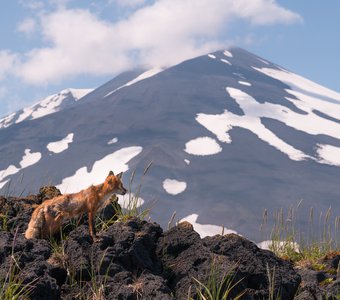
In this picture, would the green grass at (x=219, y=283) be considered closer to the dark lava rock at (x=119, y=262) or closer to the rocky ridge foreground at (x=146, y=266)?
the rocky ridge foreground at (x=146, y=266)

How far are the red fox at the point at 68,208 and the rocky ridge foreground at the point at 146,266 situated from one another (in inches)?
10.8

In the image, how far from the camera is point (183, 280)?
7.51m

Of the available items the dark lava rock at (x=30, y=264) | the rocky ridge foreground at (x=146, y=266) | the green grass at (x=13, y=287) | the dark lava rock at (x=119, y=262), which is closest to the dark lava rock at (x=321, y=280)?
the rocky ridge foreground at (x=146, y=266)

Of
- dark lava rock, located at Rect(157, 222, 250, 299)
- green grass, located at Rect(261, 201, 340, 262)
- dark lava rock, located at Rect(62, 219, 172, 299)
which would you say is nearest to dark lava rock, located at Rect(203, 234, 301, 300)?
dark lava rock, located at Rect(157, 222, 250, 299)

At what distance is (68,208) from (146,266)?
1.68 m

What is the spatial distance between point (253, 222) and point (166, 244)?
175 m

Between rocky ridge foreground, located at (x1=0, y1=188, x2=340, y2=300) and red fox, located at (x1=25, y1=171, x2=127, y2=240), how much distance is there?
0.27m

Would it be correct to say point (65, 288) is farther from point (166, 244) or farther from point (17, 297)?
point (166, 244)

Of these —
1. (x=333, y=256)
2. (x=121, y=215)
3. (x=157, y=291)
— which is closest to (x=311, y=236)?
(x=333, y=256)

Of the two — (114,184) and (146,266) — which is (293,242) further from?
(146,266)

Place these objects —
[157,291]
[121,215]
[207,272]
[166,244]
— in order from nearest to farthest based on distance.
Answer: [157,291], [207,272], [166,244], [121,215]

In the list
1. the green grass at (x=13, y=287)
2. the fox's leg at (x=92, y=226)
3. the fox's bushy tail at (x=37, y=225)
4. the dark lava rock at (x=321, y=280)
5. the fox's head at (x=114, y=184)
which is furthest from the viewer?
the fox's head at (x=114, y=184)

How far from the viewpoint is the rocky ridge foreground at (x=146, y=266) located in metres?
7.10

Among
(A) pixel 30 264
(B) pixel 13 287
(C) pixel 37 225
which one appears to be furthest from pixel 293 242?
(B) pixel 13 287
